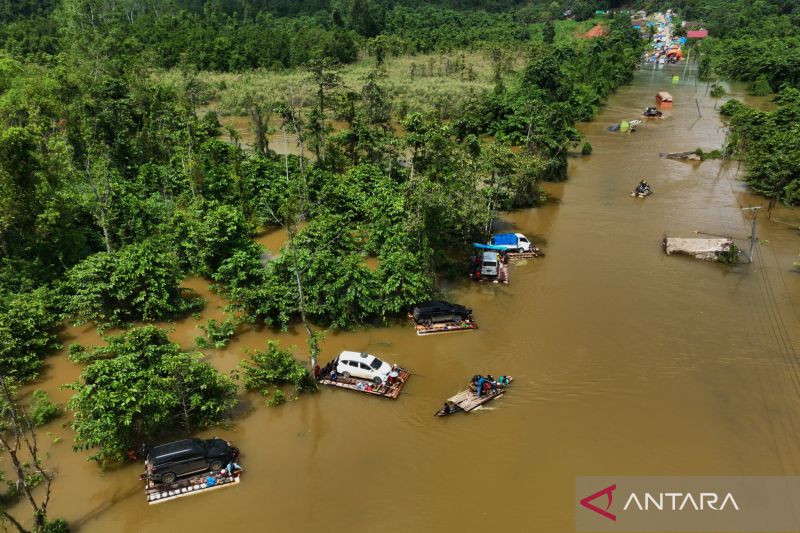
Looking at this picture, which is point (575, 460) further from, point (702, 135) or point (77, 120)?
point (702, 135)

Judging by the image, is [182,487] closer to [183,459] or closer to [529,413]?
[183,459]

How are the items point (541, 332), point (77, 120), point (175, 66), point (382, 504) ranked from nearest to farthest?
point (382, 504), point (541, 332), point (77, 120), point (175, 66)

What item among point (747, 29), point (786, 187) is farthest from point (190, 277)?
point (747, 29)

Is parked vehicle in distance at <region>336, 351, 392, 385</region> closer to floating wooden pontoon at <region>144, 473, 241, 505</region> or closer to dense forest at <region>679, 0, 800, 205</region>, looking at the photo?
floating wooden pontoon at <region>144, 473, 241, 505</region>

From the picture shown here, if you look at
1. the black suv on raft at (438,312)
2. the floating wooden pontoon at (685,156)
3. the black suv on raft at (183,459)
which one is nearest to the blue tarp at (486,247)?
the black suv on raft at (438,312)

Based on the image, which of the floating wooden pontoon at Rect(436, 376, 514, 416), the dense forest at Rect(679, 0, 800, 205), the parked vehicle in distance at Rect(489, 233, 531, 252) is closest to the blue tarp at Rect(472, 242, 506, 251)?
the parked vehicle in distance at Rect(489, 233, 531, 252)

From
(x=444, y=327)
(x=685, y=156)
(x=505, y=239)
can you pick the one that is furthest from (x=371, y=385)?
(x=685, y=156)
